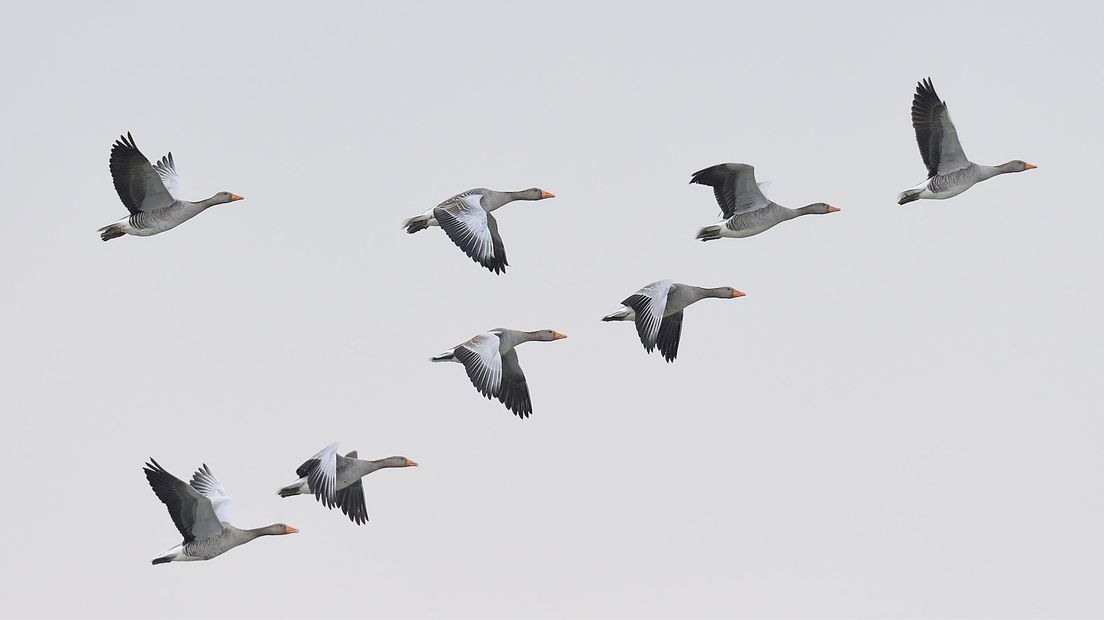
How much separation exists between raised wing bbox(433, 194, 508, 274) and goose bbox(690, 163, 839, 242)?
388 centimetres

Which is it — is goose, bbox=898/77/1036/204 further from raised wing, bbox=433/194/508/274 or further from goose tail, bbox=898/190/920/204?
raised wing, bbox=433/194/508/274

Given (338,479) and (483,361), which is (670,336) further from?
(338,479)

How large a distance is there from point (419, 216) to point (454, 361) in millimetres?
→ 3074

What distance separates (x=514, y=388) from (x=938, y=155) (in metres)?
8.96

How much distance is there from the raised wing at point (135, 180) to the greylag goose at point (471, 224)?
4.49 m

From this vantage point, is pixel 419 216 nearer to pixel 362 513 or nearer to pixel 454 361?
pixel 454 361

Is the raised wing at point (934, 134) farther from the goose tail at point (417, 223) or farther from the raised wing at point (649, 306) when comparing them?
the goose tail at point (417, 223)

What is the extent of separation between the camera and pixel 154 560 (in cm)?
2967

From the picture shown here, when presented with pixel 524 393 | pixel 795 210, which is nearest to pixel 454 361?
pixel 524 393

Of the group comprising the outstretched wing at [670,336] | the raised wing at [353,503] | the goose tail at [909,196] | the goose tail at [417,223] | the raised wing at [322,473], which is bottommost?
the raised wing at [353,503]

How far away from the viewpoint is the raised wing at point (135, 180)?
3201cm

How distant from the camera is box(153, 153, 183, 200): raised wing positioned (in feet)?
117

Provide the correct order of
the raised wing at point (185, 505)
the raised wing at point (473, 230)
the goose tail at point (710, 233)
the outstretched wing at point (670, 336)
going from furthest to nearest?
the goose tail at point (710, 233) < the outstretched wing at point (670, 336) < the raised wing at point (473, 230) < the raised wing at point (185, 505)

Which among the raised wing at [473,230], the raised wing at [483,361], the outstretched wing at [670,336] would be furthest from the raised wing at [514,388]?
the outstretched wing at [670,336]
